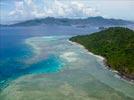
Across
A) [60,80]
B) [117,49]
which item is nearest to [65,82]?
[60,80]

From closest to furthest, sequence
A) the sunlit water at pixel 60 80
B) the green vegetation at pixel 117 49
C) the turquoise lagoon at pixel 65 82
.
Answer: the turquoise lagoon at pixel 65 82 → the sunlit water at pixel 60 80 → the green vegetation at pixel 117 49

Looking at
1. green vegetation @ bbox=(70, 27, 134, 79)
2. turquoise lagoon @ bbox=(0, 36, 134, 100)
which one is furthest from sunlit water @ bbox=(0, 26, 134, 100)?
green vegetation @ bbox=(70, 27, 134, 79)

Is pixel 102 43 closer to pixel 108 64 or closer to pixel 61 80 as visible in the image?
pixel 108 64

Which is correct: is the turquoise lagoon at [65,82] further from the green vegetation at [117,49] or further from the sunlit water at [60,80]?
the green vegetation at [117,49]

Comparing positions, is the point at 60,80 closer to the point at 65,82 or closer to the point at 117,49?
the point at 65,82

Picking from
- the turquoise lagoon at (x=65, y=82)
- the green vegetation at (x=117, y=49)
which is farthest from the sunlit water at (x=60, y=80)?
the green vegetation at (x=117, y=49)

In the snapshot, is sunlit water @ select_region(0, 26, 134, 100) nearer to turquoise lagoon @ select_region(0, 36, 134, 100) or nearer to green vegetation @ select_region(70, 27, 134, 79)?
turquoise lagoon @ select_region(0, 36, 134, 100)
